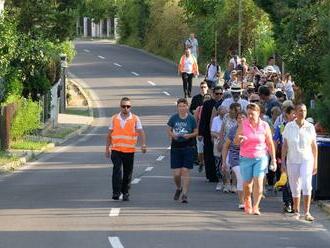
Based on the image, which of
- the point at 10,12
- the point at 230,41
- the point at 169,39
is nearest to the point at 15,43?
the point at 10,12

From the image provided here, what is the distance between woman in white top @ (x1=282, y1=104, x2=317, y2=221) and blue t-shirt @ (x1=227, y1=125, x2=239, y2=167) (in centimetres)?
177

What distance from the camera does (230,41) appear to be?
52.5m

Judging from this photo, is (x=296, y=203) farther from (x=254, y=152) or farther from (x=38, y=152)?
(x=38, y=152)

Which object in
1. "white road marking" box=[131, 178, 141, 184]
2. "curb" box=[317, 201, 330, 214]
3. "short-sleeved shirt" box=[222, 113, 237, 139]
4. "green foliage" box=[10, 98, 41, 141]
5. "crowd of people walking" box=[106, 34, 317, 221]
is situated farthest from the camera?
"green foliage" box=[10, 98, 41, 141]

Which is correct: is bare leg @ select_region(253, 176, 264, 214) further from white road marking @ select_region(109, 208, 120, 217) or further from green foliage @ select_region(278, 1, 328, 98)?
green foliage @ select_region(278, 1, 328, 98)

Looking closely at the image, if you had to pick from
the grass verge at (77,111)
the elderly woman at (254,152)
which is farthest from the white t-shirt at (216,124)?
the grass verge at (77,111)

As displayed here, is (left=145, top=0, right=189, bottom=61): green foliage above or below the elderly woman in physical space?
above

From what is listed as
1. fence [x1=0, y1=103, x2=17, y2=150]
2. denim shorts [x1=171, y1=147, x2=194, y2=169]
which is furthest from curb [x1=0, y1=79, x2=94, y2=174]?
denim shorts [x1=171, y1=147, x2=194, y2=169]

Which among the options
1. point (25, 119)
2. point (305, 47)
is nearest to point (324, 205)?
point (305, 47)

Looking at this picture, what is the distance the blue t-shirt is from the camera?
1942 centimetres

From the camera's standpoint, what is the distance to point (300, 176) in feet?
57.9

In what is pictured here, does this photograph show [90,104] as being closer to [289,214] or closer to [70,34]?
[70,34]

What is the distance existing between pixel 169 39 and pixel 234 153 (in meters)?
44.0

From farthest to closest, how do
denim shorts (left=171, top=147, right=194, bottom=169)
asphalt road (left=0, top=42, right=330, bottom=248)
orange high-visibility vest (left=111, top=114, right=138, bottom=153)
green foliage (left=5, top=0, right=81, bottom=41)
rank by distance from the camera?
green foliage (left=5, top=0, right=81, bottom=41), orange high-visibility vest (left=111, top=114, right=138, bottom=153), denim shorts (left=171, top=147, right=194, bottom=169), asphalt road (left=0, top=42, right=330, bottom=248)
